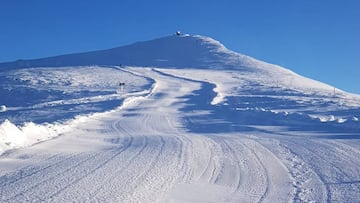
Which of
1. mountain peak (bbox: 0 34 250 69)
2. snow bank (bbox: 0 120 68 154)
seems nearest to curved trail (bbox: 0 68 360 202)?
snow bank (bbox: 0 120 68 154)

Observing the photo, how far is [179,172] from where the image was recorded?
1042cm

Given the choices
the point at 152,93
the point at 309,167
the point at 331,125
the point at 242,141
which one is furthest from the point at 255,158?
the point at 152,93

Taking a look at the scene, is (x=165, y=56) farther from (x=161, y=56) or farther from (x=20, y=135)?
(x=20, y=135)

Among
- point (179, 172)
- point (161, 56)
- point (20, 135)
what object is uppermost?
point (161, 56)

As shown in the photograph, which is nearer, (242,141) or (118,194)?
(118,194)

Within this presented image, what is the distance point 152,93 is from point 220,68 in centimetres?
5996

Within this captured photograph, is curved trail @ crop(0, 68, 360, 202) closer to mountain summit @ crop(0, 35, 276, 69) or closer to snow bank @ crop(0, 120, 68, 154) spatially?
snow bank @ crop(0, 120, 68, 154)

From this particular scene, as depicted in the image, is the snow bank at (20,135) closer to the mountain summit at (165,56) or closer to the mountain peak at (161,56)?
the mountain summit at (165,56)

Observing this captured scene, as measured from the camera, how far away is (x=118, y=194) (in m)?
8.03

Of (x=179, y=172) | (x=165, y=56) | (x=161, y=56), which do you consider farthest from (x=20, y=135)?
(x=161, y=56)

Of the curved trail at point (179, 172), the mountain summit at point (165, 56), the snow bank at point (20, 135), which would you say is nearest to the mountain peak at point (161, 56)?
the mountain summit at point (165, 56)

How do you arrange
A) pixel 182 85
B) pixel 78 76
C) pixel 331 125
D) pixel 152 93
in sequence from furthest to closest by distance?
pixel 78 76
pixel 182 85
pixel 152 93
pixel 331 125

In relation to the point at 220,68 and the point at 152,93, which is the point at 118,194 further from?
the point at 220,68

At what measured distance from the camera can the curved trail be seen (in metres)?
8.15
